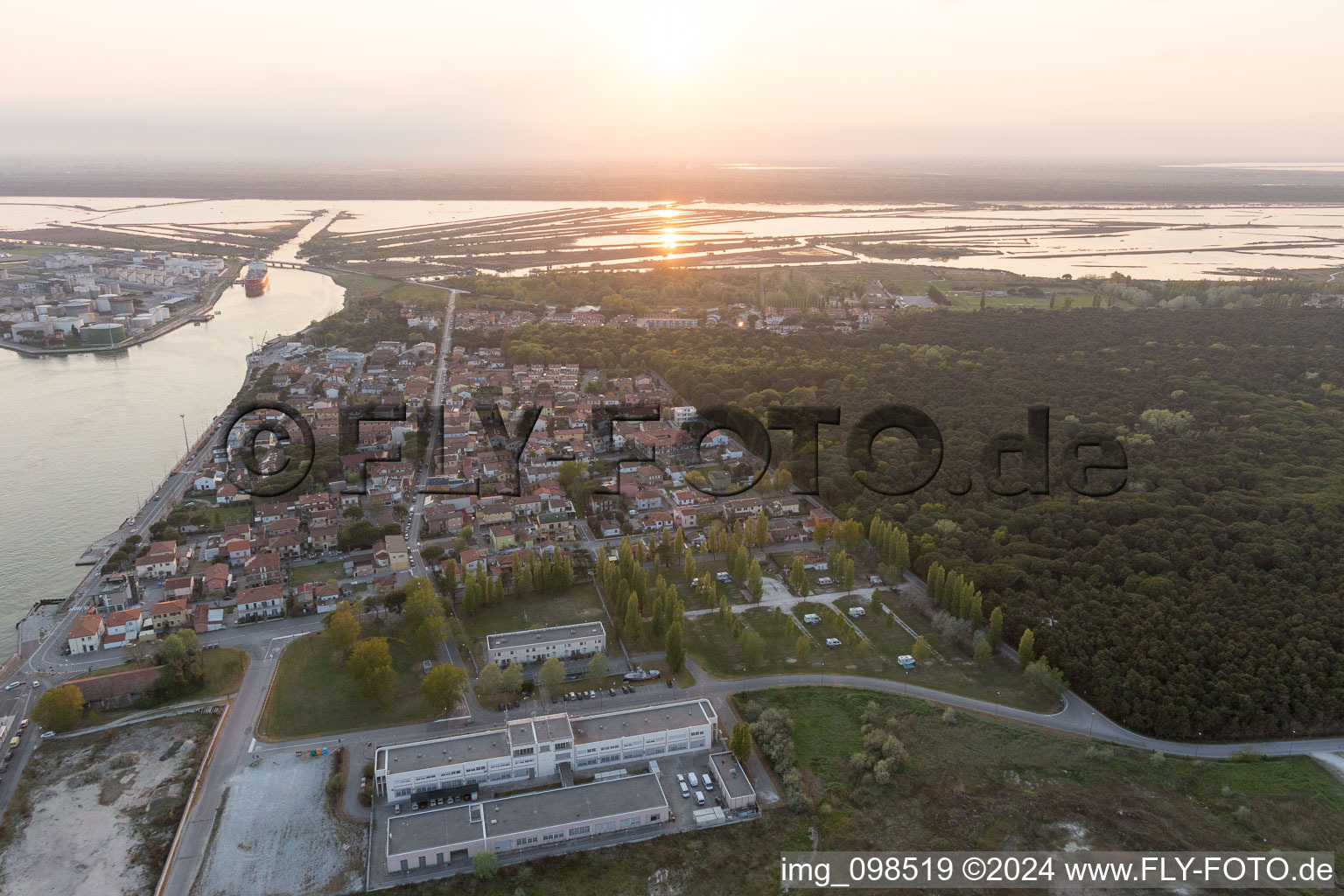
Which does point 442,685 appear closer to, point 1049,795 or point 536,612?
point 536,612

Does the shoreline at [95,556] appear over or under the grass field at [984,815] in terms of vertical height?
over

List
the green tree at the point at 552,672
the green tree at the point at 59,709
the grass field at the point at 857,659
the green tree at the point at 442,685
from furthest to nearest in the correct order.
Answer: the grass field at the point at 857,659 < the green tree at the point at 552,672 < the green tree at the point at 442,685 < the green tree at the point at 59,709

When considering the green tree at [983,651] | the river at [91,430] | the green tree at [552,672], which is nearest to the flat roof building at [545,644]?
the green tree at [552,672]

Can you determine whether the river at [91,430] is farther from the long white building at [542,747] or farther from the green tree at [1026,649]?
the green tree at [1026,649]

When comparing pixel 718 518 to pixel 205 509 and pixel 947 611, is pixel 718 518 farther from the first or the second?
pixel 205 509

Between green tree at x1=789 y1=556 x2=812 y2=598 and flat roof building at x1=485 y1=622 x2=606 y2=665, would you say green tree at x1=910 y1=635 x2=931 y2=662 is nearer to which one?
green tree at x1=789 y1=556 x2=812 y2=598

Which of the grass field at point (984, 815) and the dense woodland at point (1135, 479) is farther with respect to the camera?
the dense woodland at point (1135, 479)
